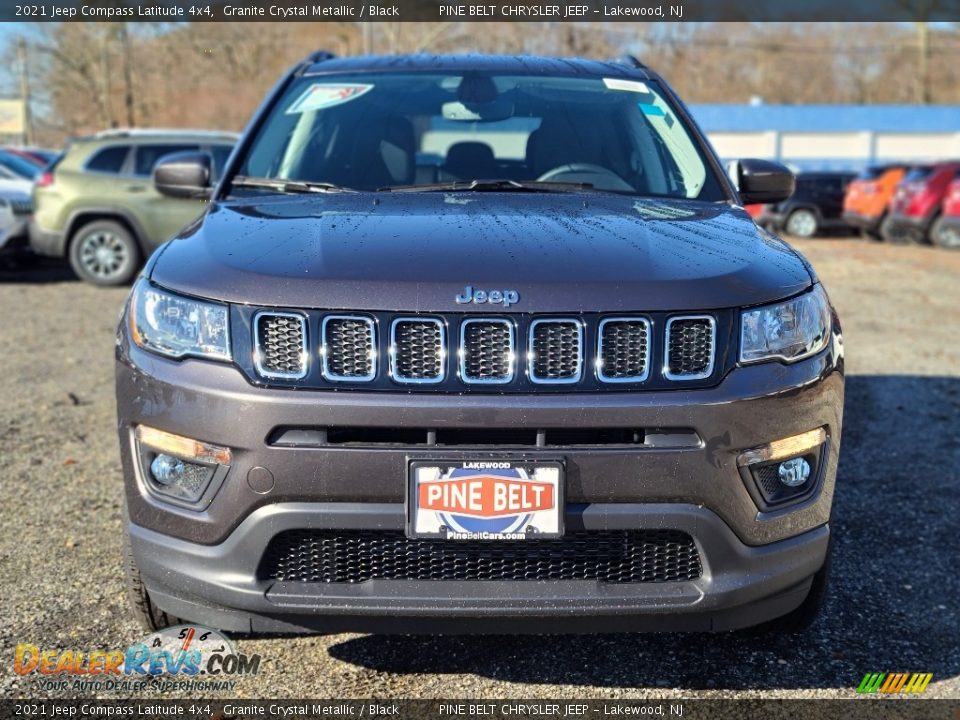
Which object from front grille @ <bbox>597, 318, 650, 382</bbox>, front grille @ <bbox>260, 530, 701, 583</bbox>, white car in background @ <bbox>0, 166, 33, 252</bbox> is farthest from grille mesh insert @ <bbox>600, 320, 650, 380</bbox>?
white car in background @ <bbox>0, 166, 33, 252</bbox>

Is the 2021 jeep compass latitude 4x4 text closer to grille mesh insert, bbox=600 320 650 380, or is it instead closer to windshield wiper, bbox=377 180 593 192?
grille mesh insert, bbox=600 320 650 380

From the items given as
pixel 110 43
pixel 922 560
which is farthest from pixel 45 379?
pixel 110 43

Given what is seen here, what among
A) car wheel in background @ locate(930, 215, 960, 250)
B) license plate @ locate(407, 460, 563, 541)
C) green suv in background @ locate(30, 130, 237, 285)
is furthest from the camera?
car wheel in background @ locate(930, 215, 960, 250)

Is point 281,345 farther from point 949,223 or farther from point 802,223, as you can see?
point 802,223

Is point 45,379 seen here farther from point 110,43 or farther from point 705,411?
point 110,43

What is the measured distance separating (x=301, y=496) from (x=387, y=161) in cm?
169

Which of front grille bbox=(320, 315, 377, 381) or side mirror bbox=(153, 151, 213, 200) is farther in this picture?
side mirror bbox=(153, 151, 213, 200)

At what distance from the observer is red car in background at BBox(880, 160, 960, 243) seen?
17562 mm

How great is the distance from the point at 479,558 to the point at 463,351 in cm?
49

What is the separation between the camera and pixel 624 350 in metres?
2.29

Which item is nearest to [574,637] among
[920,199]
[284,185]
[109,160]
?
[284,185]

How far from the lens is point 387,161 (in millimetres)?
3574

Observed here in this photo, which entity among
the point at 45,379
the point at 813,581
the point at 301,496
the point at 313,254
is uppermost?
the point at 313,254

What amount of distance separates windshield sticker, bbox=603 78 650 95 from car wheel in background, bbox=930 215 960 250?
1515cm
